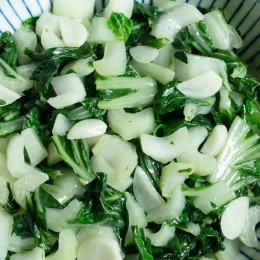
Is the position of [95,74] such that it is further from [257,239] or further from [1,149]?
[257,239]

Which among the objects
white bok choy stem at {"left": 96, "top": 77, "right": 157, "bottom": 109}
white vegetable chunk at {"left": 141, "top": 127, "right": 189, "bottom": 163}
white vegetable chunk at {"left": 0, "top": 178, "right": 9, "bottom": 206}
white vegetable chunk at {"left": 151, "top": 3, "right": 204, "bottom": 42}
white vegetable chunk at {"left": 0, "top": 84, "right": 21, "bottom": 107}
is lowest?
white vegetable chunk at {"left": 0, "top": 178, "right": 9, "bottom": 206}

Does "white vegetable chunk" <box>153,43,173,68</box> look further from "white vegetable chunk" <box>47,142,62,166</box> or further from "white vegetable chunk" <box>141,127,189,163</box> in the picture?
"white vegetable chunk" <box>47,142,62,166</box>

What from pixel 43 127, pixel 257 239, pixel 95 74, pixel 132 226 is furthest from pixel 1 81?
pixel 257 239

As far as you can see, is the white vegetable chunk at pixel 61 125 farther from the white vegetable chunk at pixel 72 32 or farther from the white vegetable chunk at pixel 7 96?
the white vegetable chunk at pixel 72 32

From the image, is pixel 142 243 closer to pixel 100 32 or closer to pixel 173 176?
pixel 173 176

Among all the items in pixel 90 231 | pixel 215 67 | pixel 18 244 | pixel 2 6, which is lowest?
pixel 18 244

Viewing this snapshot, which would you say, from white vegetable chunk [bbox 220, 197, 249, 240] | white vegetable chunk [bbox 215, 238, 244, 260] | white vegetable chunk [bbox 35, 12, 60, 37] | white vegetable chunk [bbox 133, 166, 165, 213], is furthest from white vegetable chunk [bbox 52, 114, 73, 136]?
white vegetable chunk [bbox 215, 238, 244, 260]

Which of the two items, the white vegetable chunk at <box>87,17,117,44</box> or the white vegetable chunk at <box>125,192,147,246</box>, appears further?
the white vegetable chunk at <box>87,17,117,44</box>
